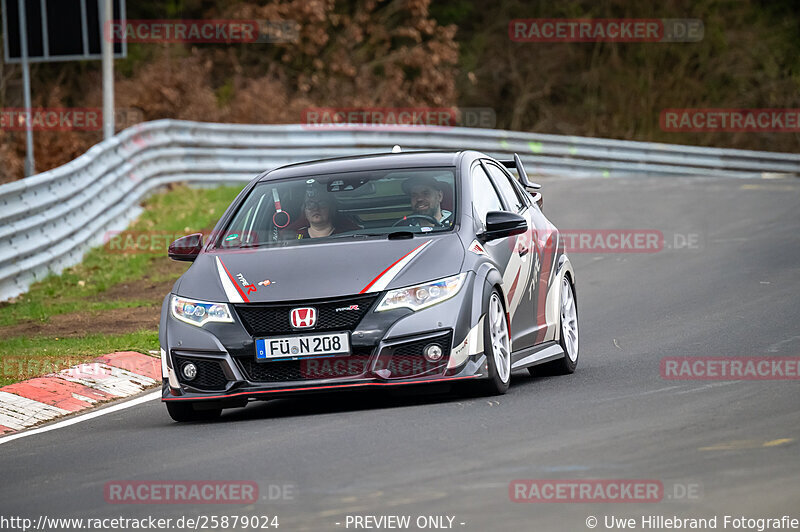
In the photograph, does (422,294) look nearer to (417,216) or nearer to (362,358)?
(362,358)

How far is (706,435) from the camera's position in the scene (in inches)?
285

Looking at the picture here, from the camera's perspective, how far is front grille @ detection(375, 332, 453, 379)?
8586mm

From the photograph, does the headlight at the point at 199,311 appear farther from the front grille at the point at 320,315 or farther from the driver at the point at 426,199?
the driver at the point at 426,199

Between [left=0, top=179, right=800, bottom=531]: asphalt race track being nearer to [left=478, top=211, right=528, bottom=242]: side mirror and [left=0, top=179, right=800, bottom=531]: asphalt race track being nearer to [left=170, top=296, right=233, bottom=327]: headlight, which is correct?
[left=170, top=296, right=233, bottom=327]: headlight

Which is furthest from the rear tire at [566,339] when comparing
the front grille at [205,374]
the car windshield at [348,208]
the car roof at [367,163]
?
the front grille at [205,374]

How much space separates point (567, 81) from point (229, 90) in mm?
15651

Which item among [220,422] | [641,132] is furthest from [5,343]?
[641,132]

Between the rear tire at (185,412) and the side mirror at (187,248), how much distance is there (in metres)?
1.06

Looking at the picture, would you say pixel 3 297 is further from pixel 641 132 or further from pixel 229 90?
pixel 641 132

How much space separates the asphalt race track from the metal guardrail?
7046mm

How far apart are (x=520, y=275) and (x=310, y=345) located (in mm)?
1900

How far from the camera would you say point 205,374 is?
29.1 ft

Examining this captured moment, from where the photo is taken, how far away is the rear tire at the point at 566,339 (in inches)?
419

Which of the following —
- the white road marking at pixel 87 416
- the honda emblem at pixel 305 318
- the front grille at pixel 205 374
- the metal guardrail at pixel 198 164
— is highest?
the honda emblem at pixel 305 318
